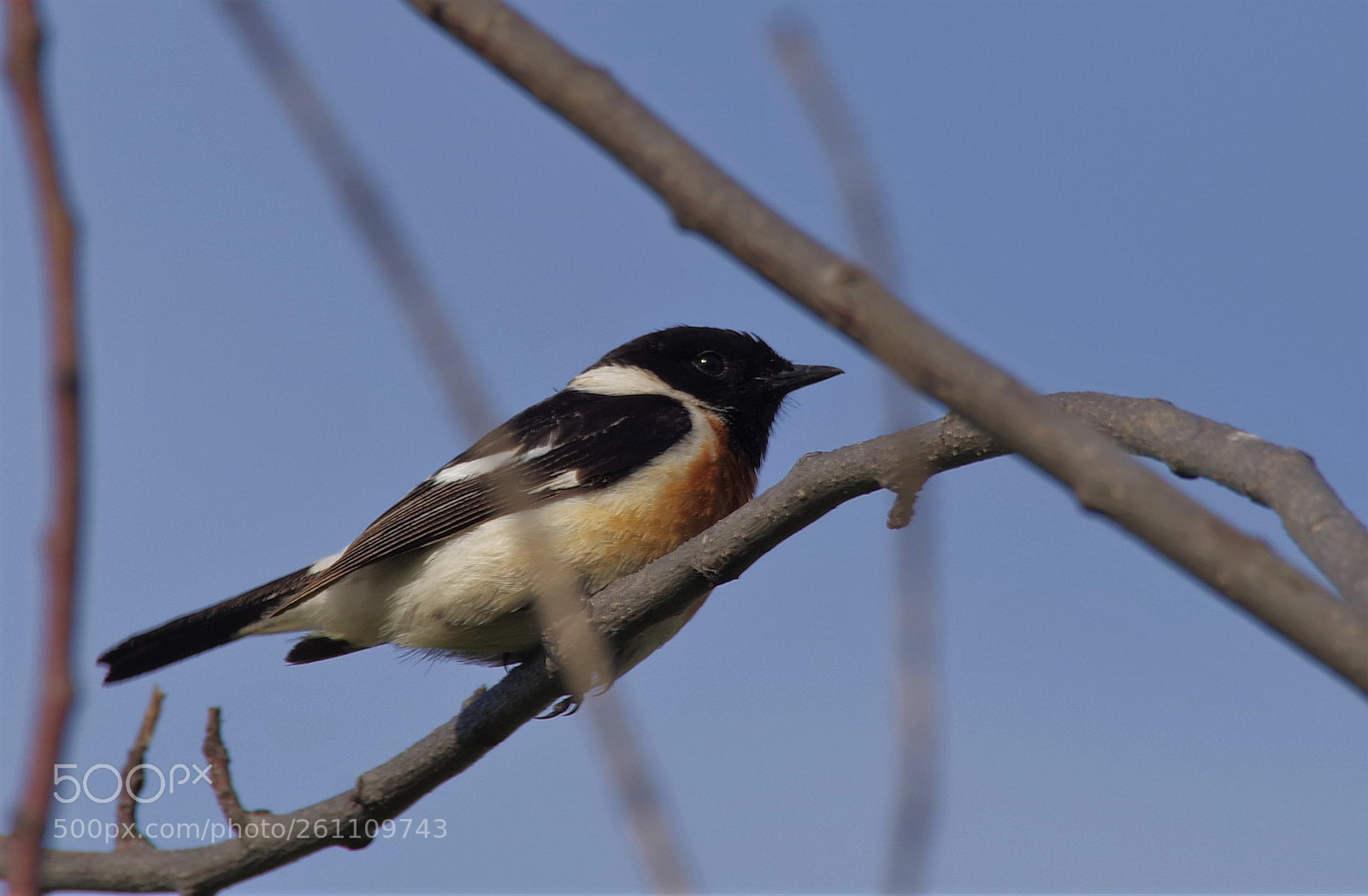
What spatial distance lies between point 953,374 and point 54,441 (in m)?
0.88

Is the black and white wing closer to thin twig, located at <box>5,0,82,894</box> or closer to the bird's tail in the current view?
the bird's tail

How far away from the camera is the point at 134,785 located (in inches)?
197

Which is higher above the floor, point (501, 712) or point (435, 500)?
point (435, 500)

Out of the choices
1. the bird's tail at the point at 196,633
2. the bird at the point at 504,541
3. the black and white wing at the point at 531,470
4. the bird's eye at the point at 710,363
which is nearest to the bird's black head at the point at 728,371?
the bird's eye at the point at 710,363

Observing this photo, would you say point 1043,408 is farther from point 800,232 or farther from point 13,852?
point 13,852

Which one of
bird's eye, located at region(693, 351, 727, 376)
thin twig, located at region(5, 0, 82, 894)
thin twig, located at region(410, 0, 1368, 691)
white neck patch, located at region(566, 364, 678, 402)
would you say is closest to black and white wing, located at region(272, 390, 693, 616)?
white neck patch, located at region(566, 364, 678, 402)

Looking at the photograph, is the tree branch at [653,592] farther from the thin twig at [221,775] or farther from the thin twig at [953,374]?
the thin twig at [953,374]

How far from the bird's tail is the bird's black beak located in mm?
2805

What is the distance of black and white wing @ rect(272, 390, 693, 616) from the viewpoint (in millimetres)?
A: 6199

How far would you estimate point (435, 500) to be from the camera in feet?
21.0

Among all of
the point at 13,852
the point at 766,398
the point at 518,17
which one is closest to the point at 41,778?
the point at 13,852

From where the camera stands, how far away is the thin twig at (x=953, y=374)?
1333 mm

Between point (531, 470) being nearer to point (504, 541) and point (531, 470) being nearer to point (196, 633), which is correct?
point (504, 541)

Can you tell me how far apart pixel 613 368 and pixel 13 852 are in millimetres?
6726
